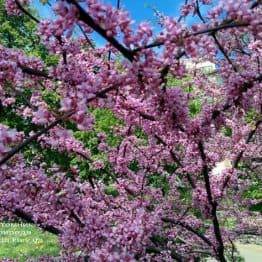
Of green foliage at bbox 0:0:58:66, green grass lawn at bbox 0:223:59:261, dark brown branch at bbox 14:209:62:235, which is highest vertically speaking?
green foliage at bbox 0:0:58:66

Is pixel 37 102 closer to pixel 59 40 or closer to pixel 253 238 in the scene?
pixel 59 40

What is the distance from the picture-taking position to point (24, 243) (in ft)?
47.1

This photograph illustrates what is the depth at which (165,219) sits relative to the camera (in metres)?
5.73

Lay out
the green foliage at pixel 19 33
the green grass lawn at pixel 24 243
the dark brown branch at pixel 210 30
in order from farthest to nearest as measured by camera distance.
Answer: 1. the green foliage at pixel 19 33
2. the green grass lawn at pixel 24 243
3. the dark brown branch at pixel 210 30

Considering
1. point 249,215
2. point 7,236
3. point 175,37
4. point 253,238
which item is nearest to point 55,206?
point 175,37

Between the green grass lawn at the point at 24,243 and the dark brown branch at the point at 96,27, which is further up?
the green grass lawn at the point at 24,243

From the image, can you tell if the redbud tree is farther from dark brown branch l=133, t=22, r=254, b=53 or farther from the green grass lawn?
the green grass lawn

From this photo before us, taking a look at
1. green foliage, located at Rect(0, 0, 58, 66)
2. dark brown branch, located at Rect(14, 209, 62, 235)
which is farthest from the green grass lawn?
green foliage, located at Rect(0, 0, 58, 66)

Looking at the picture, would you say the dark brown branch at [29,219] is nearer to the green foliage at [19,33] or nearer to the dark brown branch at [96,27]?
the dark brown branch at [96,27]

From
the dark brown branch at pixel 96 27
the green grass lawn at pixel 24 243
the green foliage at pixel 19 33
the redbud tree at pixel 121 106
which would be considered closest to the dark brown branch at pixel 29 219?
the redbud tree at pixel 121 106

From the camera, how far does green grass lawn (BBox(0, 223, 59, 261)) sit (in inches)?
500

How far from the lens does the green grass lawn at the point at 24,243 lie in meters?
12.7

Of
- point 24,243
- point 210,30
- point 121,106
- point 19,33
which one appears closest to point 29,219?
point 121,106

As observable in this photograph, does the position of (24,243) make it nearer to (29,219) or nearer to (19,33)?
(29,219)
